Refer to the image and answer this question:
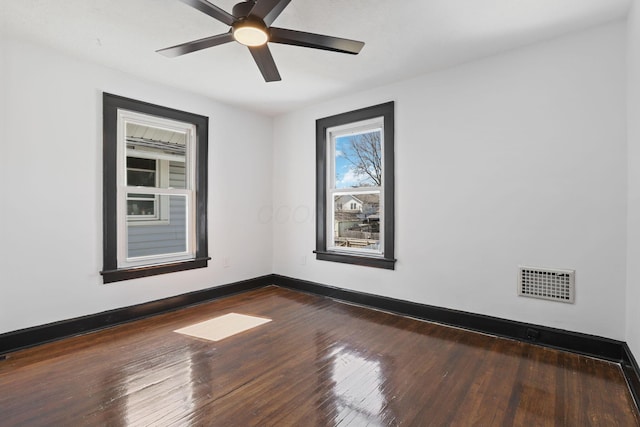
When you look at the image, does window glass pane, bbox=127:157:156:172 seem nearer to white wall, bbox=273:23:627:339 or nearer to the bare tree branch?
the bare tree branch

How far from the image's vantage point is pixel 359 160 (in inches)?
160

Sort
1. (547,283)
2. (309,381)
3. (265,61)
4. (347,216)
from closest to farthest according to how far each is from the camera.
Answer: (309,381), (265,61), (547,283), (347,216)

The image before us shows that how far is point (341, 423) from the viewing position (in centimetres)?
172

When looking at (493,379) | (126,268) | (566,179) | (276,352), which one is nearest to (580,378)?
(493,379)

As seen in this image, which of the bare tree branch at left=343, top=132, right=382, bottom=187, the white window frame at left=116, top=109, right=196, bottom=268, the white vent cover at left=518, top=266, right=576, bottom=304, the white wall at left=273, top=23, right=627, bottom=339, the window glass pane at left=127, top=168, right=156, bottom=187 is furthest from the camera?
the bare tree branch at left=343, top=132, right=382, bottom=187

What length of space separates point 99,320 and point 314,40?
3.18m

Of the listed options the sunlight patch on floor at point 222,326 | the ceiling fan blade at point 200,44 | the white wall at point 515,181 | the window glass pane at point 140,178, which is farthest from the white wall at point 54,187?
the white wall at point 515,181

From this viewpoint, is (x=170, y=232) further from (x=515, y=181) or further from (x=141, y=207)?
(x=515, y=181)

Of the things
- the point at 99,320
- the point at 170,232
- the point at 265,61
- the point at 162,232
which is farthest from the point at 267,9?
the point at 162,232

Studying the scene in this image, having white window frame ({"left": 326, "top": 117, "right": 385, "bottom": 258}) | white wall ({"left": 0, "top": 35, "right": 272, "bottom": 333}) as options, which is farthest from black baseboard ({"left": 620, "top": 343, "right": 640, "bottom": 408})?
white wall ({"left": 0, "top": 35, "right": 272, "bottom": 333})

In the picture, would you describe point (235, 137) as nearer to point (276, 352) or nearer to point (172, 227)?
point (172, 227)

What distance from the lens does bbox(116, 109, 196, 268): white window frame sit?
3275mm

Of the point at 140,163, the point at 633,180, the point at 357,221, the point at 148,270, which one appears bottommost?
the point at 148,270

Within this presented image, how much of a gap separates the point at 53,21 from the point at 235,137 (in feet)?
7.18
